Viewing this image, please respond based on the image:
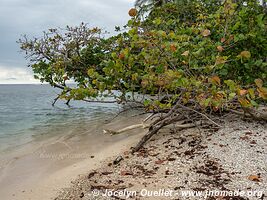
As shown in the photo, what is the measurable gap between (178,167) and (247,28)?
407 cm

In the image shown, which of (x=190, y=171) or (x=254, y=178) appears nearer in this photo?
(x=254, y=178)

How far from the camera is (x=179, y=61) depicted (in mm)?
6355

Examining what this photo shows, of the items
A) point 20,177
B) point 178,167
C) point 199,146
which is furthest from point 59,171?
point 199,146

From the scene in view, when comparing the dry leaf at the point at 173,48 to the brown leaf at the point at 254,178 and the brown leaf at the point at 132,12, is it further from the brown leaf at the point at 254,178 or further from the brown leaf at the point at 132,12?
the brown leaf at the point at 254,178

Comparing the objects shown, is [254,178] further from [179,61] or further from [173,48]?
[179,61]

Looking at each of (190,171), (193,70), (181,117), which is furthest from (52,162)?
(193,70)

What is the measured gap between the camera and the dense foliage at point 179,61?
4.65 meters

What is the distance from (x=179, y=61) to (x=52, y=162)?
3615mm

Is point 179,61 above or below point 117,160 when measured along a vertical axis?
above

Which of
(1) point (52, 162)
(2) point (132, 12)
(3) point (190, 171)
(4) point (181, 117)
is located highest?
(2) point (132, 12)

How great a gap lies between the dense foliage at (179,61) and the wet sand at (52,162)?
1364 mm

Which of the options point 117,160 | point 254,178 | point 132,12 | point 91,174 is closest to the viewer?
point 254,178

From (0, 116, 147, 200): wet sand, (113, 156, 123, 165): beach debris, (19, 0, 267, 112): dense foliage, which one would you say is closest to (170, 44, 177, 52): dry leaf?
(19, 0, 267, 112): dense foliage

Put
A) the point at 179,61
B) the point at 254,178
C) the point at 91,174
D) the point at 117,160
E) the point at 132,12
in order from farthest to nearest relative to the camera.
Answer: the point at 179,61 < the point at 117,160 < the point at 91,174 < the point at 132,12 < the point at 254,178
